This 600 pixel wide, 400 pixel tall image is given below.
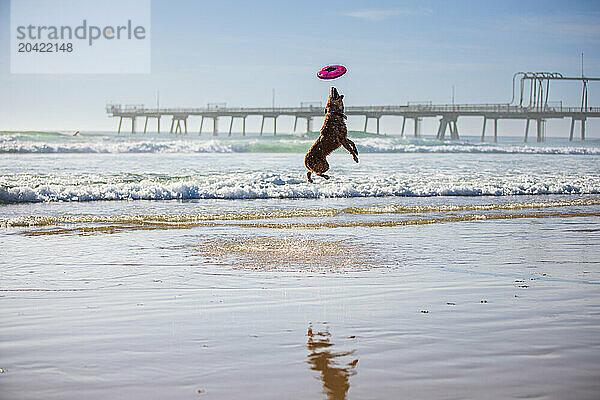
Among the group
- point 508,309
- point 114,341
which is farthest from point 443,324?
point 114,341

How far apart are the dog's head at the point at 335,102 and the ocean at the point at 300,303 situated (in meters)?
1.80

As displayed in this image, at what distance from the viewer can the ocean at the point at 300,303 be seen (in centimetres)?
435

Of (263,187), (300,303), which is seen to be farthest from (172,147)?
(300,303)

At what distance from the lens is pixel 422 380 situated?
430 cm

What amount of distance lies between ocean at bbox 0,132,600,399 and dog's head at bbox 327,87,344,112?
180 centimetres

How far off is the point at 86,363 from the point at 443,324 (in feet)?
8.91

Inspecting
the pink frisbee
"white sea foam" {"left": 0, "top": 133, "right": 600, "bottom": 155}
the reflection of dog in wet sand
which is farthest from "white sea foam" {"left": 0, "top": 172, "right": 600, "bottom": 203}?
"white sea foam" {"left": 0, "top": 133, "right": 600, "bottom": 155}

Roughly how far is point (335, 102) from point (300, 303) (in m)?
2.03

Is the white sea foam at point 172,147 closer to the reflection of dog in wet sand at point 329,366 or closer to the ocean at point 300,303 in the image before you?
the ocean at point 300,303

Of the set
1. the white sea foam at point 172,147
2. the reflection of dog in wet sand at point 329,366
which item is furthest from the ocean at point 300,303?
the white sea foam at point 172,147

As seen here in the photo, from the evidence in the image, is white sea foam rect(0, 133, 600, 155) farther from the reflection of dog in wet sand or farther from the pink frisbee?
the reflection of dog in wet sand

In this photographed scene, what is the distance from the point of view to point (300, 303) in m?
6.46

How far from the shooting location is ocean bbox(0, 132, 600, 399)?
4348 millimetres

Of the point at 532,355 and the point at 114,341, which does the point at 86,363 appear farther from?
the point at 532,355
